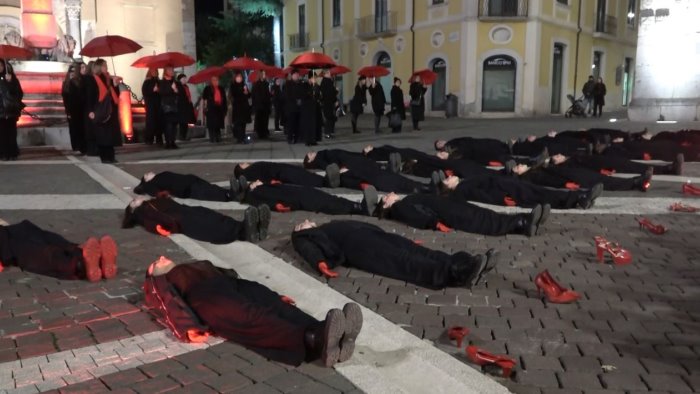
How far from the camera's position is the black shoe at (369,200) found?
19.5ft

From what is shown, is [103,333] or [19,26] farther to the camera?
[19,26]

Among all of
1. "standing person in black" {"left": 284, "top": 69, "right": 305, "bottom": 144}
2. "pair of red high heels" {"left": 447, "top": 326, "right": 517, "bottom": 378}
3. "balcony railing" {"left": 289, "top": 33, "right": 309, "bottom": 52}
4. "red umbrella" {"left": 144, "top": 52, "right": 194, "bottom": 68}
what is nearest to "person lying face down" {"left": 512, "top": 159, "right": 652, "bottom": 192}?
"pair of red high heels" {"left": 447, "top": 326, "right": 517, "bottom": 378}

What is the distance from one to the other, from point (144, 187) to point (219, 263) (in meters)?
3.15

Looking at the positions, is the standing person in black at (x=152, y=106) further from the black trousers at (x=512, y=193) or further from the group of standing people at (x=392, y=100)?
the black trousers at (x=512, y=193)

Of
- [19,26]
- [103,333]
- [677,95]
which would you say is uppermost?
[19,26]

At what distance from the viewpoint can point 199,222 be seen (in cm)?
→ 530

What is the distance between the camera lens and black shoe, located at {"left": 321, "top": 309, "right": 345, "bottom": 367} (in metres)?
2.85

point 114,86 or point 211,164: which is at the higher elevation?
point 114,86

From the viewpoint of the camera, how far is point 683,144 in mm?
10422

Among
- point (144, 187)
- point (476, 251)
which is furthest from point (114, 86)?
point (476, 251)

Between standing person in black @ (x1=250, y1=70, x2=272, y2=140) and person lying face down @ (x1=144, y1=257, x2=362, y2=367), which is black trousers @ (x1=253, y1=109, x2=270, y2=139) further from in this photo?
person lying face down @ (x1=144, y1=257, x2=362, y2=367)

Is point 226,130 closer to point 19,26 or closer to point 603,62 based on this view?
point 19,26

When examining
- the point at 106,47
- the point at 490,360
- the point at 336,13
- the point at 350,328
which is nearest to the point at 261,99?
the point at 106,47

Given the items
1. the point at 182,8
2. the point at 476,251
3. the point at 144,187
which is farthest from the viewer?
the point at 182,8
